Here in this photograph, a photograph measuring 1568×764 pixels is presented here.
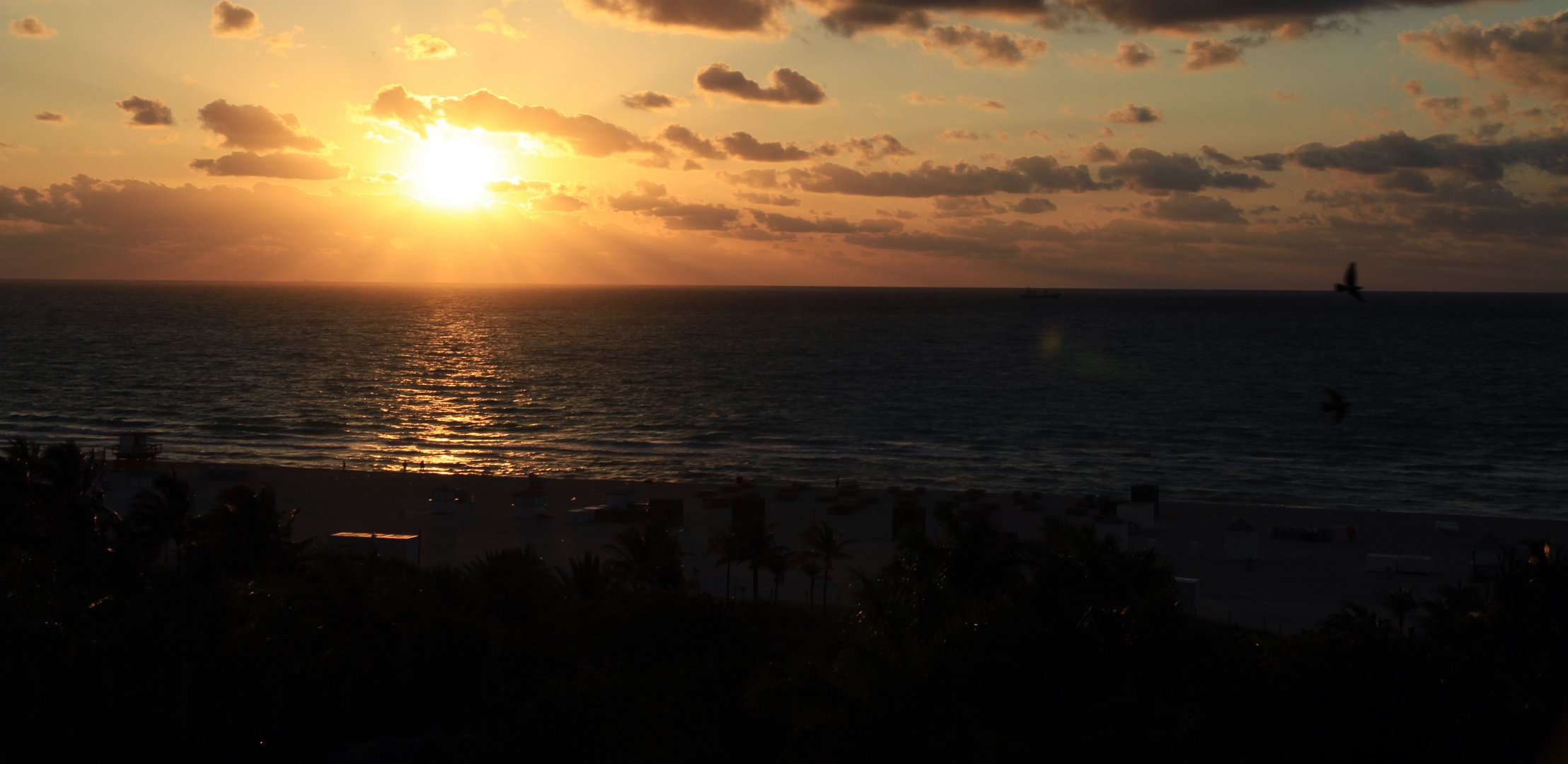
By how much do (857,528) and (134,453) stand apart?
4196 cm

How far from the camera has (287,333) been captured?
→ 19050 centimetres

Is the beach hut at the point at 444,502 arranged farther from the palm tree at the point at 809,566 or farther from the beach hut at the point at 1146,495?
the beach hut at the point at 1146,495

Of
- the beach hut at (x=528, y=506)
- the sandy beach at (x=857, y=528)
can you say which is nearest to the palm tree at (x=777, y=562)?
the sandy beach at (x=857, y=528)

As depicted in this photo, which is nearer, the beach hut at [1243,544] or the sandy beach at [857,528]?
the sandy beach at [857,528]

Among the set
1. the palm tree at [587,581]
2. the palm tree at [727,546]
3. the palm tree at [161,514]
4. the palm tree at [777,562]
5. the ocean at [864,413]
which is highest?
the palm tree at [161,514]

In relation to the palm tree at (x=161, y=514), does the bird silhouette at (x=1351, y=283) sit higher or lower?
higher

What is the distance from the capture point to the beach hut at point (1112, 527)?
43.6 metres

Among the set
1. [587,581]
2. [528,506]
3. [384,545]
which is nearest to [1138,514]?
[528,506]

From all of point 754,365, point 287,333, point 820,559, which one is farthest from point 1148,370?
point 287,333

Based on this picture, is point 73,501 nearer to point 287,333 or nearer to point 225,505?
point 225,505

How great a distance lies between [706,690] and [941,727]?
25.6 ft

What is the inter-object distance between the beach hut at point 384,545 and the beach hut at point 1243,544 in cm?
3080

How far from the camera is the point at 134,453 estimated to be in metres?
59.8

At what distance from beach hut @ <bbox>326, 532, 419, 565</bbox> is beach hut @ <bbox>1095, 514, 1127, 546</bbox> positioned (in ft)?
87.7
